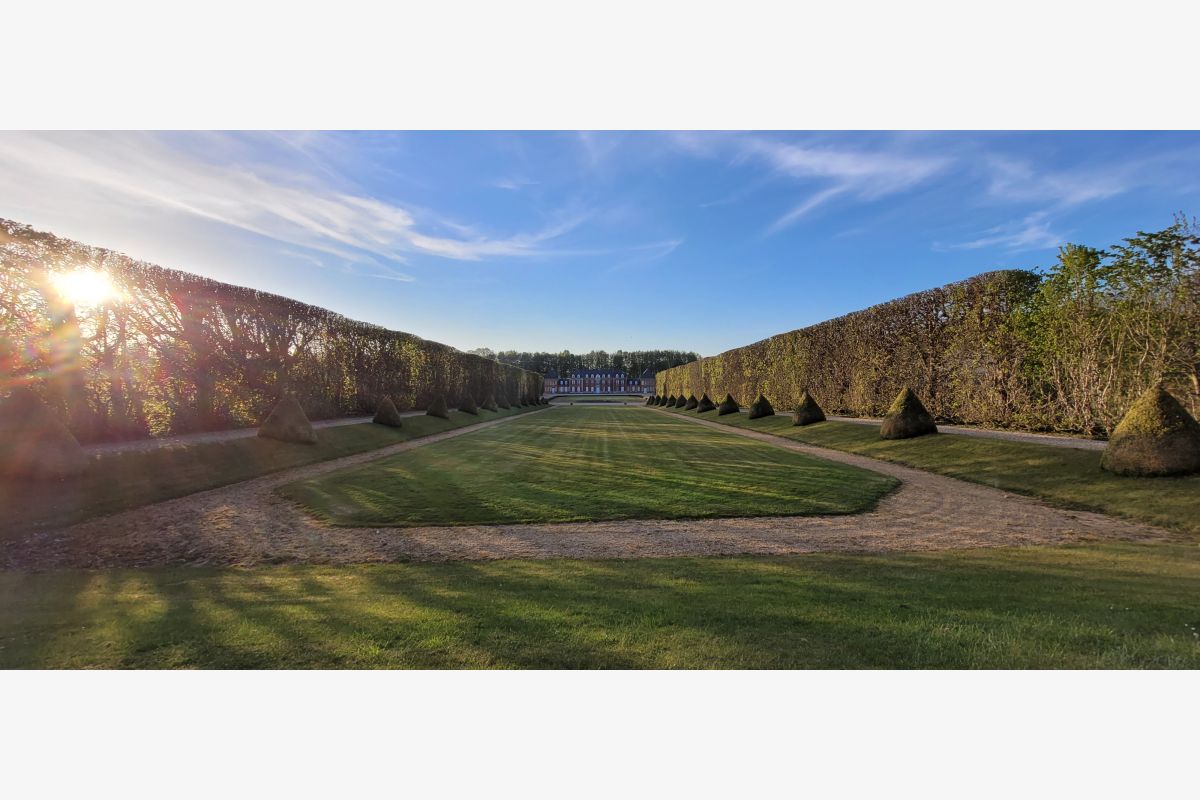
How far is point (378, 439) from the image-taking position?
1681 centimetres

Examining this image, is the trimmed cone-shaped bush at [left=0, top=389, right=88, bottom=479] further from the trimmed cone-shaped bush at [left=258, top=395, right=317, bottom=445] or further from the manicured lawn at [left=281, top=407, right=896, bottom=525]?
the trimmed cone-shaped bush at [left=258, top=395, right=317, bottom=445]

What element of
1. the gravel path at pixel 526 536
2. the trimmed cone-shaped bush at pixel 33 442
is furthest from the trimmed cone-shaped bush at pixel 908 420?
the trimmed cone-shaped bush at pixel 33 442

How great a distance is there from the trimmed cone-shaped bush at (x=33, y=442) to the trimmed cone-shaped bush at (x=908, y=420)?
1973 cm

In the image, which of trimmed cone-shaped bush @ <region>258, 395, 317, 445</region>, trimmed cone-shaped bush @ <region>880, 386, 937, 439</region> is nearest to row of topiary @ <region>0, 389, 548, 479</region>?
trimmed cone-shaped bush @ <region>258, 395, 317, 445</region>

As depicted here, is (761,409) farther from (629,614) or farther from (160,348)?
(160,348)

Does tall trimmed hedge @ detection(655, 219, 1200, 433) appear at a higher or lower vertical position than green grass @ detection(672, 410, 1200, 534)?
higher

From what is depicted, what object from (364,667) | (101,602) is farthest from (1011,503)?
(101,602)

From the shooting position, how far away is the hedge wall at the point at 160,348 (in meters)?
10.6

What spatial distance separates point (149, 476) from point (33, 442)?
166 cm

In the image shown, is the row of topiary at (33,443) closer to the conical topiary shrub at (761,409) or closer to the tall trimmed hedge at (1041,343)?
the tall trimmed hedge at (1041,343)

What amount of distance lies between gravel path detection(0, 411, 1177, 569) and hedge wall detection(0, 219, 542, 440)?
6.50 m

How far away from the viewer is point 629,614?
12.0 feet

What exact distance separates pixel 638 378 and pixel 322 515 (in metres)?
114

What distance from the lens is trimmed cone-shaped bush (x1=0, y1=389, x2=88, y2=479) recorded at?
26.0 feet
